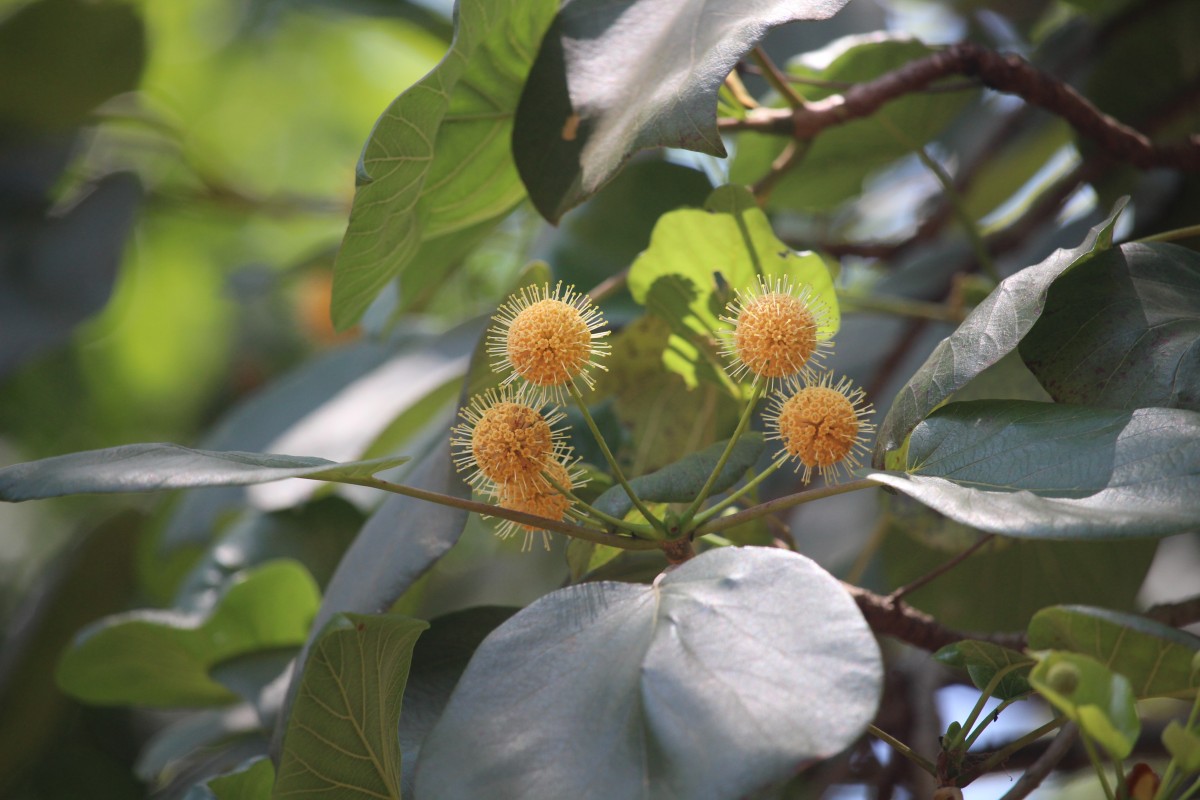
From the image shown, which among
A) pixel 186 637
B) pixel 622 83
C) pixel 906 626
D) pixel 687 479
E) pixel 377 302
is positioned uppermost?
pixel 622 83

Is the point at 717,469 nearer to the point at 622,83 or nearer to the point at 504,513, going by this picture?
the point at 504,513

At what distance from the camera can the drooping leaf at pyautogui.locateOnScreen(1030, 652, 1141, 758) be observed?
0.43m

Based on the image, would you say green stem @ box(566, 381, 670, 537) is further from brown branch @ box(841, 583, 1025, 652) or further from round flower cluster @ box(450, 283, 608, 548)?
brown branch @ box(841, 583, 1025, 652)

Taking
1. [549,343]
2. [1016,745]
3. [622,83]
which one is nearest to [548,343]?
[549,343]

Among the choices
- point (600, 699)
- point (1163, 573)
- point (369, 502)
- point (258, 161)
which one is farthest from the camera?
point (258, 161)

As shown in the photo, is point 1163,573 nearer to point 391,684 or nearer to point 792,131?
point 792,131

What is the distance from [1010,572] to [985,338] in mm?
436

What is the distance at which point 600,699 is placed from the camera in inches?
19.5

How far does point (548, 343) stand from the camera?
24.4 inches

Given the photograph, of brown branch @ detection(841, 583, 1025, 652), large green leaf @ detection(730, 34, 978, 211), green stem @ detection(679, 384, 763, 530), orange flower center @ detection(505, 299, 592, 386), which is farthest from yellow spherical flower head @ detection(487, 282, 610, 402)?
large green leaf @ detection(730, 34, 978, 211)

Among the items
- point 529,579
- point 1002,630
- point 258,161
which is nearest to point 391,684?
point 1002,630

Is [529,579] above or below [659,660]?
below

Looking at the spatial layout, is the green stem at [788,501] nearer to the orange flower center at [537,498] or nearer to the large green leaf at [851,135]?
the orange flower center at [537,498]

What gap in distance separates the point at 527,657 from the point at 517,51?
0.50 metres
